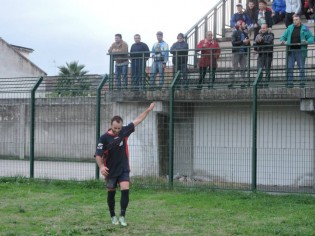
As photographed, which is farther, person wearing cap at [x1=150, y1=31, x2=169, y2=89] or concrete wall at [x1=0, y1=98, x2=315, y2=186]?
person wearing cap at [x1=150, y1=31, x2=169, y2=89]

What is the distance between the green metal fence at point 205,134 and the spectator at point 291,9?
2419 millimetres

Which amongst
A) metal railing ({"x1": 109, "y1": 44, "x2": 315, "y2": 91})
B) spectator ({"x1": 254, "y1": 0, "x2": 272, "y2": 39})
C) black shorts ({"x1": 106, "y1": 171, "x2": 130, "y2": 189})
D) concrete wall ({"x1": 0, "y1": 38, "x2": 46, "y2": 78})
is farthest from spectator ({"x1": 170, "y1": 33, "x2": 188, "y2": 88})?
concrete wall ({"x1": 0, "y1": 38, "x2": 46, "y2": 78})

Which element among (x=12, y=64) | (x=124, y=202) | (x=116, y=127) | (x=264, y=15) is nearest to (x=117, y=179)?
(x=124, y=202)

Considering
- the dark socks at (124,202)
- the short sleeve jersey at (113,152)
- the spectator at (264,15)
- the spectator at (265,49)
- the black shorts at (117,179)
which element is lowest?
the dark socks at (124,202)

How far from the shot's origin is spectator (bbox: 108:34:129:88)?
18500mm

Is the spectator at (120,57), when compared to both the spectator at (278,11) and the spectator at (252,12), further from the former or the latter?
the spectator at (278,11)

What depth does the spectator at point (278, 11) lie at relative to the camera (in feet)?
69.5

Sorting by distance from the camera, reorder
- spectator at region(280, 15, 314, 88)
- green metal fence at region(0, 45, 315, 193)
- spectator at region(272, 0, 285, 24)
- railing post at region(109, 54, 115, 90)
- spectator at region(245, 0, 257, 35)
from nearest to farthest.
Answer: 1. spectator at region(280, 15, 314, 88)
2. green metal fence at region(0, 45, 315, 193)
3. railing post at region(109, 54, 115, 90)
4. spectator at region(245, 0, 257, 35)
5. spectator at region(272, 0, 285, 24)

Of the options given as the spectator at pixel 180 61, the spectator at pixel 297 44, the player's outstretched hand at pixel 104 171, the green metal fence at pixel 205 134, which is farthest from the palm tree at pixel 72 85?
the player's outstretched hand at pixel 104 171

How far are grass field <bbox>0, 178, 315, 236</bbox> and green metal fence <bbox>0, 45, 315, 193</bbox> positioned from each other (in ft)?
3.69

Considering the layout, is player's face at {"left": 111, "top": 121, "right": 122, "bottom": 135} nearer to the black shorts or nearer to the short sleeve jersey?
the short sleeve jersey

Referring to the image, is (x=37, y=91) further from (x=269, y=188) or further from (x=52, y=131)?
(x=269, y=188)

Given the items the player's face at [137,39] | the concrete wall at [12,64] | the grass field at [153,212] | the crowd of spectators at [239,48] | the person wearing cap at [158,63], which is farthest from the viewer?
the concrete wall at [12,64]

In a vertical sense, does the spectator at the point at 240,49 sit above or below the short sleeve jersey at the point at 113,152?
above
